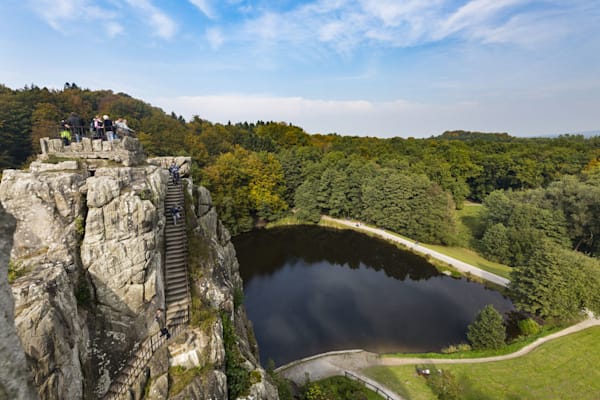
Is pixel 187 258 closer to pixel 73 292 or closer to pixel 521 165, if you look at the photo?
pixel 73 292

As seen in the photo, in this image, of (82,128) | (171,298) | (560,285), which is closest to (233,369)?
(171,298)

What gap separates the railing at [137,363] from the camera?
8.34 m

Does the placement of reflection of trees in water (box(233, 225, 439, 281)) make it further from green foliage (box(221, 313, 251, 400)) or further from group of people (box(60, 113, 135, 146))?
group of people (box(60, 113, 135, 146))

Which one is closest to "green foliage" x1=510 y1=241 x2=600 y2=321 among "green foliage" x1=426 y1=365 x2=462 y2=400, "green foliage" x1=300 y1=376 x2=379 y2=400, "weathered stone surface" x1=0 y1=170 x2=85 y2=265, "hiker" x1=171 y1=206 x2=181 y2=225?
"green foliage" x1=426 y1=365 x2=462 y2=400

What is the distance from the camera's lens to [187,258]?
1265 centimetres

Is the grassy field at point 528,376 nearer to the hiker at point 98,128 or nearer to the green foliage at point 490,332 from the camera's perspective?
the green foliage at point 490,332

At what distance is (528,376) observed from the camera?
1543 centimetres

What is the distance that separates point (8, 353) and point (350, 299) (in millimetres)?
25119

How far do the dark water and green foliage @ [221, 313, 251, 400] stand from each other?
8.94m

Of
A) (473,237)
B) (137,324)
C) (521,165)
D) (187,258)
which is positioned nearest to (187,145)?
(187,258)

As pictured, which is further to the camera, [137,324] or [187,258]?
[187,258]

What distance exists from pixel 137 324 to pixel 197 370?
277 centimetres

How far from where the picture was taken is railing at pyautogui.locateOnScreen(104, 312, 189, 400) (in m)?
8.34

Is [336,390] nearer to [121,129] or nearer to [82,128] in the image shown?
[121,129]
